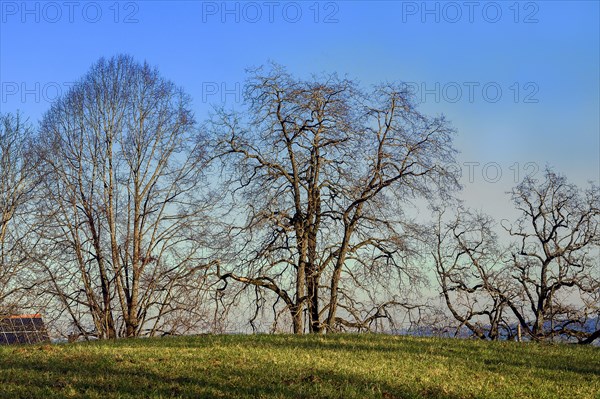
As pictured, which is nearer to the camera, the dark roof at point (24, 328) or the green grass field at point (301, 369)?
the green grass field at point (301, 369)

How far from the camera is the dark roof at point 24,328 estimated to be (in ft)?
90.5

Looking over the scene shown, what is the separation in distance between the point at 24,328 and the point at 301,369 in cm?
2102

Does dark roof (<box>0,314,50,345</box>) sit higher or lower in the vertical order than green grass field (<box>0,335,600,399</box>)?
higher

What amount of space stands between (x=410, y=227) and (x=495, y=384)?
35.8 feet

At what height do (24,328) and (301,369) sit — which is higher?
(24,328)

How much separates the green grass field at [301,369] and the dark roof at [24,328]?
13297mm

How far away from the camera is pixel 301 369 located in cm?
1171

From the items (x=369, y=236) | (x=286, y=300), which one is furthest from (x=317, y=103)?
(x=286, y=300)

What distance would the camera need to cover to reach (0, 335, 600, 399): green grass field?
10.2 meters

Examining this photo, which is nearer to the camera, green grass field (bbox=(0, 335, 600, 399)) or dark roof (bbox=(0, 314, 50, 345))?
green grass field (bbox=(0, 335, 600, 399))

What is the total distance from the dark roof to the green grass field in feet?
43.6

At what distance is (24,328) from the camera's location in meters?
28.6

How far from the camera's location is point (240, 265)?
2242 cm

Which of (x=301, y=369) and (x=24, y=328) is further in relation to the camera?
(x=24, y=328)
